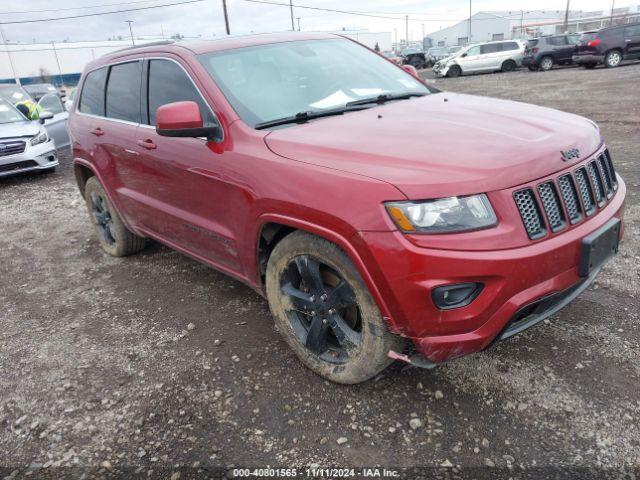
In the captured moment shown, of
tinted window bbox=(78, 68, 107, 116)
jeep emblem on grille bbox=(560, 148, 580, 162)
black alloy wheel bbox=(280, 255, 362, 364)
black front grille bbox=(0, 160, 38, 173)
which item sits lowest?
black front grille bbox=(0, 160, 38, 173)

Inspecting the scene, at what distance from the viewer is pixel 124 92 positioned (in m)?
4.00

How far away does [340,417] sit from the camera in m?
2.56

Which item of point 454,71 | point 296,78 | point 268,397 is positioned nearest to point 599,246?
point 268,397

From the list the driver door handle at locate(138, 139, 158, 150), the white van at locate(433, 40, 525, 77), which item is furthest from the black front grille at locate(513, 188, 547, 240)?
the white van at locate(433, 40, 525, 77)

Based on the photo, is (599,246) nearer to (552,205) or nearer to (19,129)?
(552,205)

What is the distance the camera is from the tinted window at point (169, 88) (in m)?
3.06

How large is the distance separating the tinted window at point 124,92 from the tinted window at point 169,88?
24cm

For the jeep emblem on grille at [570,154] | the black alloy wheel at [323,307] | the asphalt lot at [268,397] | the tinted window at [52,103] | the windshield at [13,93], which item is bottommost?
the asphalt lot at [268,397]

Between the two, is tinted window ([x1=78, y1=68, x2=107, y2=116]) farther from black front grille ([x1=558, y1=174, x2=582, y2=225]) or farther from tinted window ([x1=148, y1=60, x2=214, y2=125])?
black front grille ([x1=558, y1=174, x2=582, y2=225])

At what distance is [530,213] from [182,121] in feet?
5.96

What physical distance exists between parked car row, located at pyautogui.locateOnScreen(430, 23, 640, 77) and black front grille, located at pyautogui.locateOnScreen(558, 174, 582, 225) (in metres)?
22.2

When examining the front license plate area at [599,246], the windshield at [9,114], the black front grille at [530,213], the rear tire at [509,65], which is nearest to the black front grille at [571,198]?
the front license plate area at [599,246]

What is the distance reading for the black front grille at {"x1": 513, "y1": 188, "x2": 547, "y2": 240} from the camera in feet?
7.02

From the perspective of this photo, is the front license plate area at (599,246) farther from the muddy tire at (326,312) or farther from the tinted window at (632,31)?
the tinted window at (632,31)
